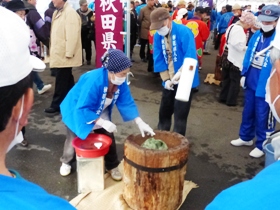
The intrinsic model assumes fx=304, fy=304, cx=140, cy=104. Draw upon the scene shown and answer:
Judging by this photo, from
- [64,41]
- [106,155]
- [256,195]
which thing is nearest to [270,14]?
[106,155]

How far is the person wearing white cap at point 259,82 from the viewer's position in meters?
3.53

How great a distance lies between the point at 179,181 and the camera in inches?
105

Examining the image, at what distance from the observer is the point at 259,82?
3498 mm

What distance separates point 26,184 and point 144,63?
8.65m

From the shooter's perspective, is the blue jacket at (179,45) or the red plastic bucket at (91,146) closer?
the red plastic bucket at (91,146)

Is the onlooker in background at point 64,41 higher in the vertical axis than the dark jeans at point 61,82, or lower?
higher

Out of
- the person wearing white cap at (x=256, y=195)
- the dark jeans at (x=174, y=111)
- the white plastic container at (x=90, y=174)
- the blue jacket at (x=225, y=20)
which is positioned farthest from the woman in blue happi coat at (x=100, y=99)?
the blue jacket at (x=225, y=20)

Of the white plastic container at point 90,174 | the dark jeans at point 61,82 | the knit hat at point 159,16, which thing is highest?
the knit hat at point 159,16

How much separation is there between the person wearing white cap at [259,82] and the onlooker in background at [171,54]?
0.73 m

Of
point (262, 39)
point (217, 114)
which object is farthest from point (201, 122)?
point (262, 39)

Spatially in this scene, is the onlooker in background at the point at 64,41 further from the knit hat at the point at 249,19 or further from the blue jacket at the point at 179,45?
the knit hat at the point at 249,19

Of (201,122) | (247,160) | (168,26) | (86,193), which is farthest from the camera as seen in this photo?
(201,122)

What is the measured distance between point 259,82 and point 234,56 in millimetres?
2065

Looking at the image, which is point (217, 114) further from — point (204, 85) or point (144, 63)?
point (144, 63)
